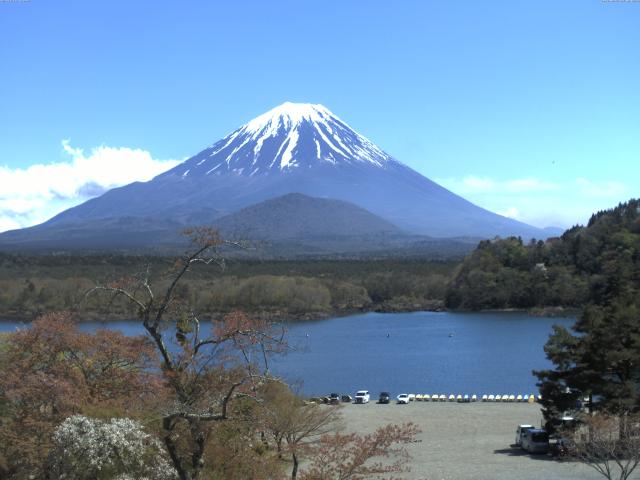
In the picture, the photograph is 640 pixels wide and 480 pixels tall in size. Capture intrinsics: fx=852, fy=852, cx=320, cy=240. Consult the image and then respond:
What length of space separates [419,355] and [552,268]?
93.5ft

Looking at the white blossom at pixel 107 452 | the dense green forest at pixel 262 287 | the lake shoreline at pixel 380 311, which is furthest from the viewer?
the dense green forest at pixel 262 287

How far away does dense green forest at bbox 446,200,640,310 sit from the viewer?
61406 mm

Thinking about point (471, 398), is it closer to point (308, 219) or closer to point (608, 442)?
point (608, 442)

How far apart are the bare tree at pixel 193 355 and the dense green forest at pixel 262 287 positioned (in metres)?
45.7

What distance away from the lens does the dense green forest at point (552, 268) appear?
201ft

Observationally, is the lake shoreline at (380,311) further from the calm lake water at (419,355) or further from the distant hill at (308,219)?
the distant hill at (308,219)

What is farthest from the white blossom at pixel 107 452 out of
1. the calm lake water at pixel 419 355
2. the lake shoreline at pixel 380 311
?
the lake shoreline at pixel 380 311

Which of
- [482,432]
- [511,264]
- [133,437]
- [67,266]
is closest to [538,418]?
[482,432]

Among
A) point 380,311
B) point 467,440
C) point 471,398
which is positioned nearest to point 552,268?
point 380,311

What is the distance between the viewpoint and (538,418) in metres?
21.4

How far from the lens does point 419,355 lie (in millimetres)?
39344

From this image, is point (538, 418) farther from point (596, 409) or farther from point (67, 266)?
point (67, 266)

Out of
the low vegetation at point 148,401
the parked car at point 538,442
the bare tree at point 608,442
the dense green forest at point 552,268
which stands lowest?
the parked car at point 538,442

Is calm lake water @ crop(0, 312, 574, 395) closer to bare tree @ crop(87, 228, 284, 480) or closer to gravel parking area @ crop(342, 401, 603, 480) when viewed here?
gravel parking area @ crop(342, 401, 603, 480)
